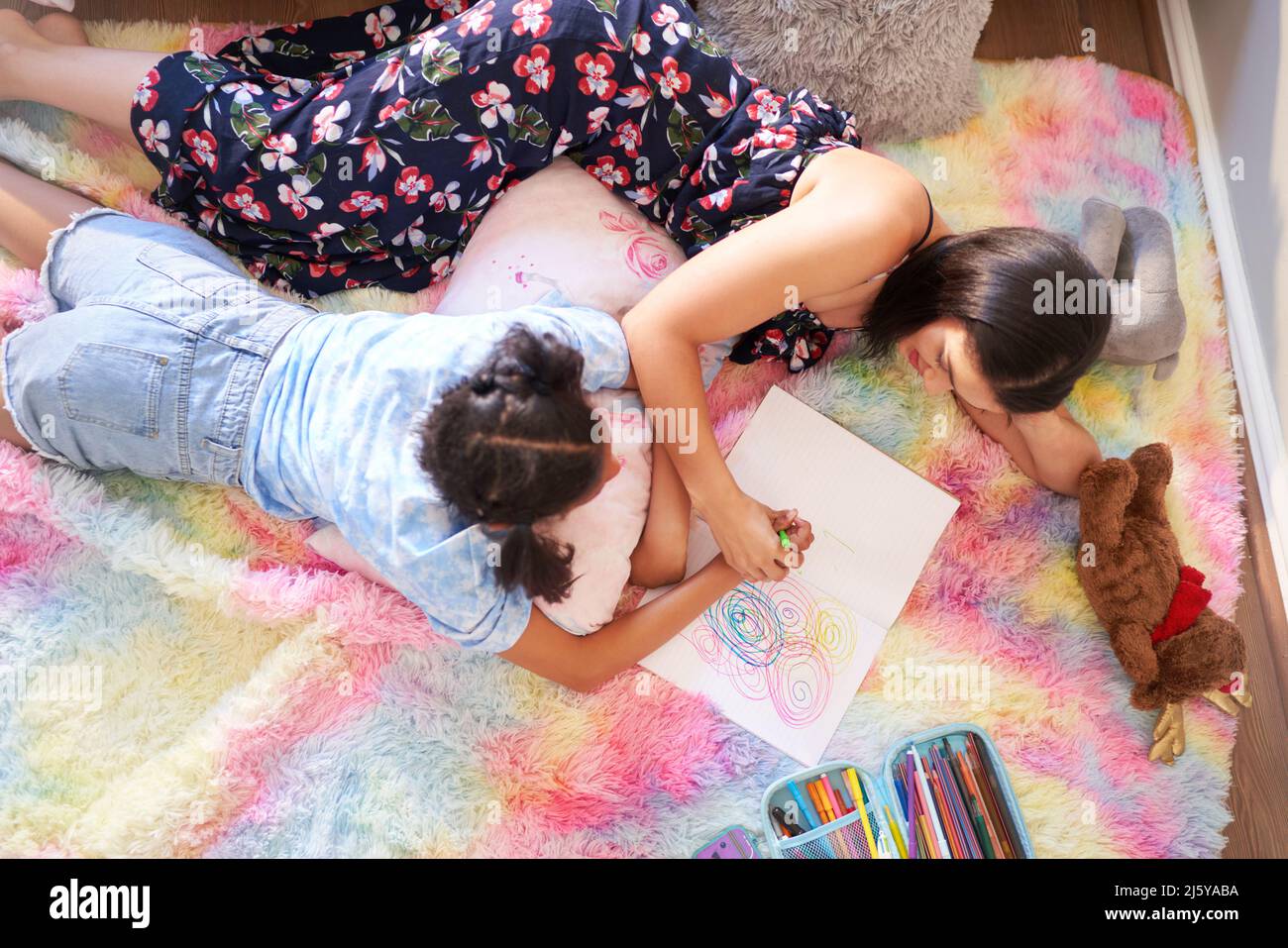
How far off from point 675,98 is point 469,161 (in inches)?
8.9

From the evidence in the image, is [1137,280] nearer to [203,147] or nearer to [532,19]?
[532,19]

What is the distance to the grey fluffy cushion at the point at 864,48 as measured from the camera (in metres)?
1.07

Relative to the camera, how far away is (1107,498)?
102cm

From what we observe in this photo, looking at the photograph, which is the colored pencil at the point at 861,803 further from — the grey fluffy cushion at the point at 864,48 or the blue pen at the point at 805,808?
the grey fluffy cushion at the point at 864,48

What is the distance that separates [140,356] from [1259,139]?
1.28 meters

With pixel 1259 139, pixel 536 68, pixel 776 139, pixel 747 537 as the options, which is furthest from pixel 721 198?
pixel 1259 139

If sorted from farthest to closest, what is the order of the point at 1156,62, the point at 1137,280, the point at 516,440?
the point at 1156,62 < the point at 1137,280 < the point at 516,440

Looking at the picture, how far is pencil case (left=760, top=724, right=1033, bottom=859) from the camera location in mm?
970

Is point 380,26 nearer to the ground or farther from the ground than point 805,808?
farther from the ground

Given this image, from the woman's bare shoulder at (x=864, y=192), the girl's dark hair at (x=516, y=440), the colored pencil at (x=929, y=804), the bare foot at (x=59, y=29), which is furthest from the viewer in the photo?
the bare foot at (x=59, y=29)

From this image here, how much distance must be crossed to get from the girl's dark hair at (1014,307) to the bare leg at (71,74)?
2.80ft

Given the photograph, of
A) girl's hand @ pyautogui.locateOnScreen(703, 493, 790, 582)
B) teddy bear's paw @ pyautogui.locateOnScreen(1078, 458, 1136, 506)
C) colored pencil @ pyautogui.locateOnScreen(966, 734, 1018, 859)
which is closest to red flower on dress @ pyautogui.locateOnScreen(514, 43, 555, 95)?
girl's hand @ pyautogui.locateOnScreen(703, 493, 790, 582)

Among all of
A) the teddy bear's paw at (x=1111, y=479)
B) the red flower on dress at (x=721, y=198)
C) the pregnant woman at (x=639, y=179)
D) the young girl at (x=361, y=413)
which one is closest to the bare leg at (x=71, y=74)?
the pregnant woman at (x=639, y=179)
